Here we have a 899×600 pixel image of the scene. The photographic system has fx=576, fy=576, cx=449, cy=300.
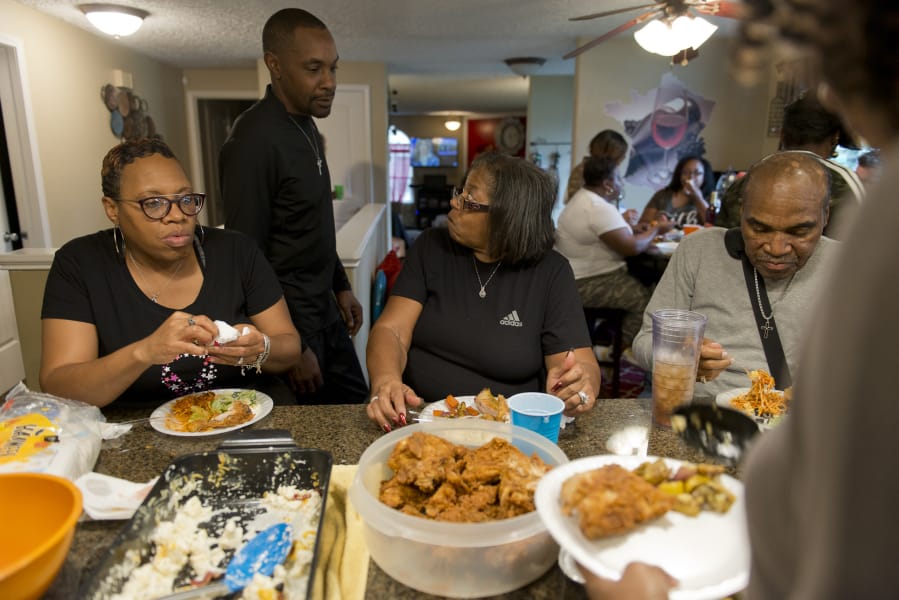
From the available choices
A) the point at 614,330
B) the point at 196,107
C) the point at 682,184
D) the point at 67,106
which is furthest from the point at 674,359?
the point at 196,107

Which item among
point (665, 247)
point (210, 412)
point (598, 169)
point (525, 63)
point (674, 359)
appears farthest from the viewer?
point (525, 63)

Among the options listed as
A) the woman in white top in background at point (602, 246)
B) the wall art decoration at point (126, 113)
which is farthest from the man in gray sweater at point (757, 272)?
the wall art decoration at point (126, 113)

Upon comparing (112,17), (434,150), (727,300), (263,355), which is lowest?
(263,355)

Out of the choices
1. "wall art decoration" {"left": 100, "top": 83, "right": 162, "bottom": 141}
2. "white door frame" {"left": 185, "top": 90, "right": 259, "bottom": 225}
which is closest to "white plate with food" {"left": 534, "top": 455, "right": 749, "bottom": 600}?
"wall art decoration" {"left": 100, "top": 83, "right": 162, "bottom": 141}

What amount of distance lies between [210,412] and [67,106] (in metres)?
4.89

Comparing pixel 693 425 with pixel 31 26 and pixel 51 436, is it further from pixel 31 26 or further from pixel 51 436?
pixel 31 26

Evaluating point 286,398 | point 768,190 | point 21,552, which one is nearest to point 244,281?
point 286,398

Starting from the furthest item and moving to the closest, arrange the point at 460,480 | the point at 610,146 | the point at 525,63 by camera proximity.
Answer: the point at 525,63, the point at 610,146, the point at 460,480

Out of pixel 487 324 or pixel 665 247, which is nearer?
pixel 487 324

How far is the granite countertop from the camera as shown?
2.99 ft

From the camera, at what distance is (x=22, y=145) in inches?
172

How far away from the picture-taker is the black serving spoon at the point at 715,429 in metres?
0.94

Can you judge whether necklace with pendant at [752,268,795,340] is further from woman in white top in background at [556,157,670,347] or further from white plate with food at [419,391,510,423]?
woman in white top in background at [556,157,670,347]

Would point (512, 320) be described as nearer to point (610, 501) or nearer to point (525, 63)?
point (610, 501)
